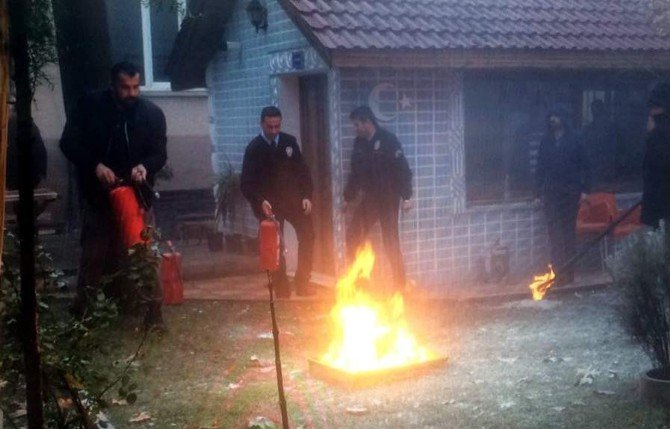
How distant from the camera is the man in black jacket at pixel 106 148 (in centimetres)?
791

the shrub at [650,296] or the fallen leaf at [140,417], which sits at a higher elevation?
the shrub at [650,296]

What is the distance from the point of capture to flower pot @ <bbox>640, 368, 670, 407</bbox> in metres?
5.86

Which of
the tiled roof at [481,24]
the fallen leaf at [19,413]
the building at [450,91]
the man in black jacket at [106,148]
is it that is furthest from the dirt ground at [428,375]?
the tiled roof at [481,24]

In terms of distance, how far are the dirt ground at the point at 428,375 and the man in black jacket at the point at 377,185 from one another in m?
0.83

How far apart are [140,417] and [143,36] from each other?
1245 cm

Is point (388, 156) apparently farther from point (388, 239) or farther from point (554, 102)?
point (554, 102)

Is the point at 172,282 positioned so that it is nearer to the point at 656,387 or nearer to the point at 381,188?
the point at 381,188

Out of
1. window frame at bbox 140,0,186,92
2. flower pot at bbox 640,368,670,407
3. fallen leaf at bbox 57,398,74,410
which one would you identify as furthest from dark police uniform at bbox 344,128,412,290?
window frame at bbox 140,0,186,92

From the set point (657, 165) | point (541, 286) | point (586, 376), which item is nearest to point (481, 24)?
point (657, 165)

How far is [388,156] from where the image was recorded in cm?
971

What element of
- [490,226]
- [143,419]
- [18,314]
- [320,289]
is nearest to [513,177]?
[490,226]

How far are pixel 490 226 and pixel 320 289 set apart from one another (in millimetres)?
2507

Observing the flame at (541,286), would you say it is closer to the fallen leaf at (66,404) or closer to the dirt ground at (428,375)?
the dirt ground at (428,375)

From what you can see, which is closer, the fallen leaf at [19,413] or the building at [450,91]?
the fallen leaf at [19,413]
